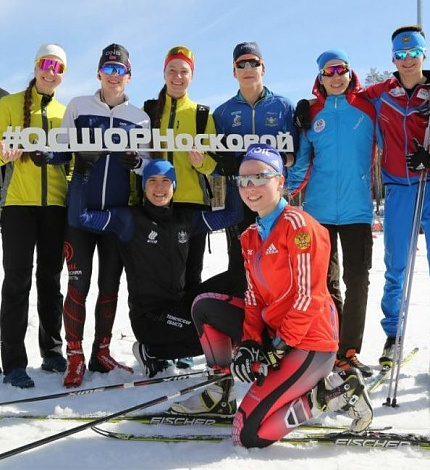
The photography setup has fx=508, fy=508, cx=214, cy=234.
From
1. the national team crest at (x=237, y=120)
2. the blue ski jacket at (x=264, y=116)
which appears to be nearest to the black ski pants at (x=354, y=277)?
the blue ski jacket at (x=264, y=116)

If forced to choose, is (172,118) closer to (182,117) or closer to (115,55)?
(182,117)

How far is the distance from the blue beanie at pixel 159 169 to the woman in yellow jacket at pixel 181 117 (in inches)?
11.4

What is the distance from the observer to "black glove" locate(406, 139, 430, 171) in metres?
3.77

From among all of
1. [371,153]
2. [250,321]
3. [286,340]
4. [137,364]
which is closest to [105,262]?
[137,364]

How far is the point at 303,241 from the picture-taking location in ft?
9.32

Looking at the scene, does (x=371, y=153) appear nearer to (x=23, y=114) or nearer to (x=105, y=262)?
(x=105, y=262)

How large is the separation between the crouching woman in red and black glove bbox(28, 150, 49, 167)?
1736 mm

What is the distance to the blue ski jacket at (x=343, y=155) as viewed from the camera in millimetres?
4055

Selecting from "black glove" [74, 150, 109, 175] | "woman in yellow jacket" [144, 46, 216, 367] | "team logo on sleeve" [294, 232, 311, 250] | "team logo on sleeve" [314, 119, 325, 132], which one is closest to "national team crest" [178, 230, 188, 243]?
Result: "woman in yellow jacket" [144, 46, 216, 367]

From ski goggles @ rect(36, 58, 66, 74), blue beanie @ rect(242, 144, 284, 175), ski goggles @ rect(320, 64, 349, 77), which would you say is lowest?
blue beanie @ rect(242, 144, 284, 175)

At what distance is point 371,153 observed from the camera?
13.7 feet

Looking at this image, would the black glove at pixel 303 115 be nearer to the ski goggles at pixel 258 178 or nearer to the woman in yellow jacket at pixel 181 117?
the woman in yellow jacket at pixel 181 117

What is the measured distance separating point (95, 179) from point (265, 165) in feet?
5.60

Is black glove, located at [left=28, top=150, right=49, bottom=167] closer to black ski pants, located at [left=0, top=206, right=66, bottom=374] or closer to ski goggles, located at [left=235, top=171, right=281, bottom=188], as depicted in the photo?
black ski pants, located at [left=0, top=206, right=66, bottom=374]
